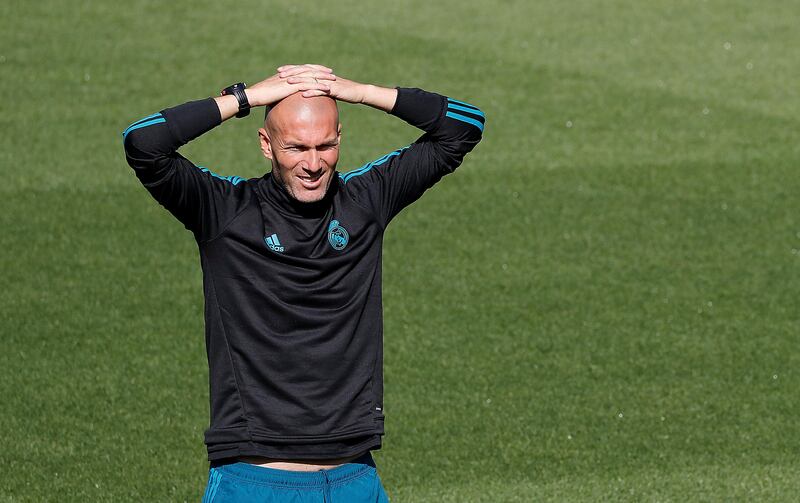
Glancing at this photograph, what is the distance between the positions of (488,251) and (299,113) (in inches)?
254

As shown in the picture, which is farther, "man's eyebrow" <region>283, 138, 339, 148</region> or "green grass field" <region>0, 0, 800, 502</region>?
"green grass field" <region>0, 0, 800, 502</region>

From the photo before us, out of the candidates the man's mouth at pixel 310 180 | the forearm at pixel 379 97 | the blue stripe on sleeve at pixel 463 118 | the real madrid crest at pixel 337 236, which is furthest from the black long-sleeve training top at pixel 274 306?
the blue stripe on sleeve at pixel 463 118

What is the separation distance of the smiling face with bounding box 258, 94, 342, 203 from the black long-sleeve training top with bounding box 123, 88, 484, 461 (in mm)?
88

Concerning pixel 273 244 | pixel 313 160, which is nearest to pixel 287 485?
pixel 273 244

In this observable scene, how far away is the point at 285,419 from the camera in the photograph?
459cm

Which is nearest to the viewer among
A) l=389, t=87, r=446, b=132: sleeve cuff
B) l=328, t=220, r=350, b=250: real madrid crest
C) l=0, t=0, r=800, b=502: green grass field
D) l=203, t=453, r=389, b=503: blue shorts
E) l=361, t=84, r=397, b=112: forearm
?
l=203, t=453, r=389, b=503: blue shorts

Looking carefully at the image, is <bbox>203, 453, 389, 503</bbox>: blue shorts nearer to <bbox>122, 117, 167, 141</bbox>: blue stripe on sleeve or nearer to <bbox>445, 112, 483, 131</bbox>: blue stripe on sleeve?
<bbox>122, 117, 167, 141</bbox>: blue stripe on sleeve

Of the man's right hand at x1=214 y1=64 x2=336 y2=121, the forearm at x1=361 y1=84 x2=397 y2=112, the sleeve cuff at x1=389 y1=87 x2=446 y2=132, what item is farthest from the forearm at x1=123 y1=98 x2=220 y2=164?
the sleeve cuff at x1=389 y1=87 x2=446 y2=132

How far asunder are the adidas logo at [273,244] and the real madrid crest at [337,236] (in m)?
0.18

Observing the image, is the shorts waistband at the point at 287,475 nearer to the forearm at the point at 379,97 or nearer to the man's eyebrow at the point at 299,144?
the man's eyebrow at the point at 299,144

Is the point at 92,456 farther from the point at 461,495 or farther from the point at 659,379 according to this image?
the point at 659,379

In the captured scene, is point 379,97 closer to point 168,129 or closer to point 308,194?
point 308,194

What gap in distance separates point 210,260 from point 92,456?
11.0ft

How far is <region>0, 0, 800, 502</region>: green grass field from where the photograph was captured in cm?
776
